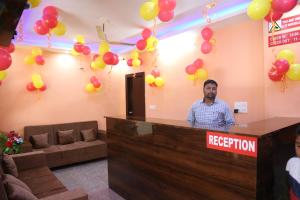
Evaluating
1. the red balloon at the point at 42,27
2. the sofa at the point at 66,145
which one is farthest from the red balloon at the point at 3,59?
the sofa at the point at 66,145

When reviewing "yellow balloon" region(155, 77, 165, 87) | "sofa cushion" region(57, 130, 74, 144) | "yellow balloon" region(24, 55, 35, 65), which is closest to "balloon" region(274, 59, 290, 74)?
"yellow balloon" region(155, 77, 165, 87)

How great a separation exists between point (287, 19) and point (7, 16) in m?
3.04

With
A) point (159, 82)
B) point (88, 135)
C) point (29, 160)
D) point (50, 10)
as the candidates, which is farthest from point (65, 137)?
point (50, 10)

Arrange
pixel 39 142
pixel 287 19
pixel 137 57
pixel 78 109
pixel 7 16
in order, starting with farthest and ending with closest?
pixel 78 109 → pixel 137 57 → pixel 39 142 → pixel 287 19 → pixel 7 16

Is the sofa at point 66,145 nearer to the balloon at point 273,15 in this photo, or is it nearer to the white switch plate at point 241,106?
the white switch plate at point 241,106

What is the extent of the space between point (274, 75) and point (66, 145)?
14.1 ft

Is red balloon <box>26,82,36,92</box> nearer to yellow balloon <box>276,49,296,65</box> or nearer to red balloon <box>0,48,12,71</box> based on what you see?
red balloon <box>0,48,12,71</box>

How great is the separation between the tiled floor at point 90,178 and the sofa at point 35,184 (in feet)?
2.04

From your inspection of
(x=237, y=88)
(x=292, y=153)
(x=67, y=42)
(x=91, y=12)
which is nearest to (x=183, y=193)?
(x=292, y=153)

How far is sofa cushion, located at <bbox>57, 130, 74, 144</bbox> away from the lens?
4.90 m

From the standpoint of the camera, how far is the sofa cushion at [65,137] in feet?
16.1

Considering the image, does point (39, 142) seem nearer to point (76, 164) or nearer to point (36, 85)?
point (76, 164)

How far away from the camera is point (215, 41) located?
12.0 feet

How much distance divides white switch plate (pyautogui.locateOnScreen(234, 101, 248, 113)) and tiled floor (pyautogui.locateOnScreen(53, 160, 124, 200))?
2.26 metres
